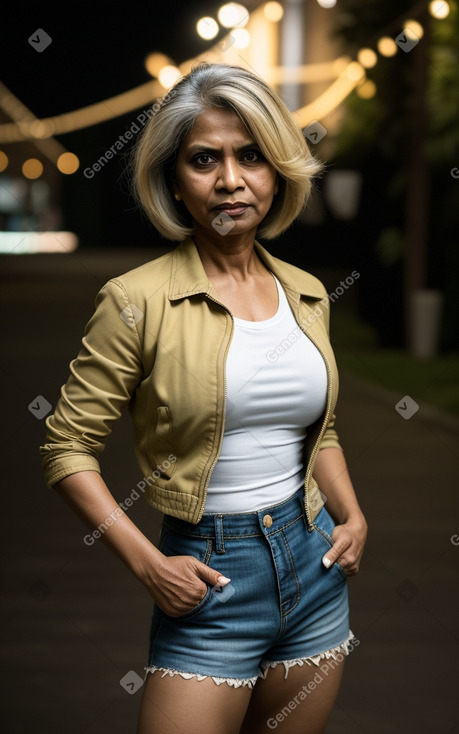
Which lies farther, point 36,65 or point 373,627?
point 36,65

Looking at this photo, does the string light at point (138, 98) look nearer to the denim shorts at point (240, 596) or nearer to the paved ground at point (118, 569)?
the paved ground at point (118, 569)

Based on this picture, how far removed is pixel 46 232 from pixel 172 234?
145 inches

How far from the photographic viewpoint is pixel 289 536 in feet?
5.31

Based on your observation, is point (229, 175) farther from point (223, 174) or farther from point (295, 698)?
point (295, 698)

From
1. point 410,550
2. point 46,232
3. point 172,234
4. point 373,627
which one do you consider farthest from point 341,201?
point 172,234

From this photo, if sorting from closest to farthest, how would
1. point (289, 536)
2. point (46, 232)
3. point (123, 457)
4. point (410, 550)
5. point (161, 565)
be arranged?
point (161, 565) < point (289, 536) < point (410, 550) < point (123, 457) < point (46, 232)

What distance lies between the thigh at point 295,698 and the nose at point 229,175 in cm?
74

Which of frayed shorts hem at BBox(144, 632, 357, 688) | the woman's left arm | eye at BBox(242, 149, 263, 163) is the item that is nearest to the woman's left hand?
the woman's left arm

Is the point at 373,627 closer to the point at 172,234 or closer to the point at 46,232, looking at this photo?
the point at 172,234

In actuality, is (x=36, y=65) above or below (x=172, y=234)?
above

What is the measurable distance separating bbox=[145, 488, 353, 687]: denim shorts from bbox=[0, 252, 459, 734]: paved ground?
4.91ft

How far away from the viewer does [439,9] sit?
531cm

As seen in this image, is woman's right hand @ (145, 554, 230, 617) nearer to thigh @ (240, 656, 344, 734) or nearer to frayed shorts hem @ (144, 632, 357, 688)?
frayed shorts hem @ (144, 632, 357, 688)

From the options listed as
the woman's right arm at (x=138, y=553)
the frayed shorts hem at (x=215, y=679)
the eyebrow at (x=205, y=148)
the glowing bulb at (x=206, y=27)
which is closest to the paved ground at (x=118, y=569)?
the glowing bulb at (x=206, y=27)
